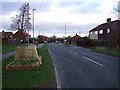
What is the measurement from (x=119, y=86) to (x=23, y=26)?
55.5 m

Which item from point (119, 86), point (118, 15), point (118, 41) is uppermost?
point (118, 15)

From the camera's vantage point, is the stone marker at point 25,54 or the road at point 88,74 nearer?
the road at point 88,74

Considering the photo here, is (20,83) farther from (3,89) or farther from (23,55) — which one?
(23,55)

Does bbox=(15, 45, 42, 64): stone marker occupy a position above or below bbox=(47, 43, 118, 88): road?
above

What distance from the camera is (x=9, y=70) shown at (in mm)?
11141

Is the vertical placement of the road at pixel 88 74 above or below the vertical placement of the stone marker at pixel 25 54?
below

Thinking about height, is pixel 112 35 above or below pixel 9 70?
above

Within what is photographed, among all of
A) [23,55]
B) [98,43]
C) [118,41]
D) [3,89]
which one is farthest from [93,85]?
[98,43]

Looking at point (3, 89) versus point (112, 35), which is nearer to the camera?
point (3, 89)

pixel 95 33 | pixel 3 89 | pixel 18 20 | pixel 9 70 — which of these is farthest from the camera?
pixel 95 33

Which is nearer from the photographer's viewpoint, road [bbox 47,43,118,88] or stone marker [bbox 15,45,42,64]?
road [bbox 47,43,118,88]

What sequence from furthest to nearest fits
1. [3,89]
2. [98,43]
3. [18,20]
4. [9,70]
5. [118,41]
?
[18,20] → [98,43] → [118,41] → [9,70] → [3,89]

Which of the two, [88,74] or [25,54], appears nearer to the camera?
[88,74]

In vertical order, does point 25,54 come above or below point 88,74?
above
